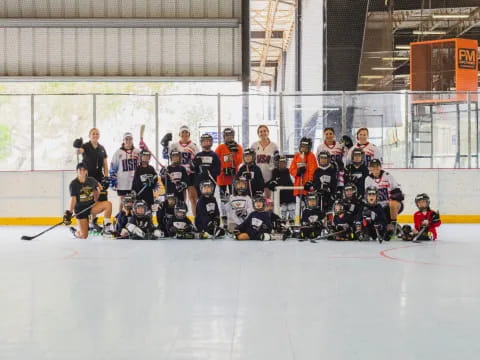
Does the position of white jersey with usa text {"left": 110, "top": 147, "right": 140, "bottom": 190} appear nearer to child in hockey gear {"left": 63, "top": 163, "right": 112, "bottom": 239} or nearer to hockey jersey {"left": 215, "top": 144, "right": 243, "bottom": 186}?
child in hockey gear {"left": 63, "top": 163, "right": 112, "bottom": 239}

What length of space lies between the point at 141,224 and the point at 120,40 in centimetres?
591

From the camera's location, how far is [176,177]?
10273 millimetres

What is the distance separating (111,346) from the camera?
3.33 m

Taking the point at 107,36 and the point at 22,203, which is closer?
the point at 22,203

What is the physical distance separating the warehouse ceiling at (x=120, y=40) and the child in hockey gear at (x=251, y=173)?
4.62m

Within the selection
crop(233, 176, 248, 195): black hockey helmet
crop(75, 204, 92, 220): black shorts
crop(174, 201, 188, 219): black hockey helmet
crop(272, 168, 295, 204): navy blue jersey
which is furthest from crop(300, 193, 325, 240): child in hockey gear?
crop(75, 204, 92, 220): black shorts

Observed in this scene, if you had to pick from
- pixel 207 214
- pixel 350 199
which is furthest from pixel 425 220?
pixel 207 214

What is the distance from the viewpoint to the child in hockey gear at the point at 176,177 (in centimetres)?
1022

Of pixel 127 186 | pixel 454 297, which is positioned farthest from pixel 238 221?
pixel 454 297

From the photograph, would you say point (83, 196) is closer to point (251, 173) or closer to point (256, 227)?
point (251, 173)

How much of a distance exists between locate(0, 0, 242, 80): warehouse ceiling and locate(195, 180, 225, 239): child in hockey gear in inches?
200

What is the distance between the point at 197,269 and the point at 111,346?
2.97m

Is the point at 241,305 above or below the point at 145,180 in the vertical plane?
below

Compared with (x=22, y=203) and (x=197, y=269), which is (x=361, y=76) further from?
(x=197, y=269)
